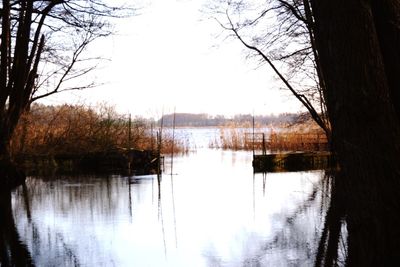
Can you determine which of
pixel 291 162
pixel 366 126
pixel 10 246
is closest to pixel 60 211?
pixel 10 246

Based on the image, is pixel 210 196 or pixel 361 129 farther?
pixel 210 196

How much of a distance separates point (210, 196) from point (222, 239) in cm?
461

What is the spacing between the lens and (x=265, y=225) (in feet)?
26.5

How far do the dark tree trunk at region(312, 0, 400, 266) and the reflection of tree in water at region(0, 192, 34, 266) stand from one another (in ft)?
14.5

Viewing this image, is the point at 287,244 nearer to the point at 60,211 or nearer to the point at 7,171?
the point at 60,211

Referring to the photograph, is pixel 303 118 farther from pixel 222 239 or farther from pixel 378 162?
pixel 378 162

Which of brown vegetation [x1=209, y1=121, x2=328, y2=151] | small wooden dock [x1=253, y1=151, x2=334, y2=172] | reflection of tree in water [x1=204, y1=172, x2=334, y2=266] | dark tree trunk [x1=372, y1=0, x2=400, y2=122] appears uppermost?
dark tree trunk [x1=372, y1=0, x2=400, y2=122]

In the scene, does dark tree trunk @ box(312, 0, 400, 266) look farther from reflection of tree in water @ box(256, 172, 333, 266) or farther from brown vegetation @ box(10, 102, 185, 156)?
brown vegetation @ box(10, 102, 185, 156)

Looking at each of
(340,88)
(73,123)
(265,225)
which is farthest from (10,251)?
(73,123)

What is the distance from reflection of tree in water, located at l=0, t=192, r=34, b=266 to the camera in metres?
5.82

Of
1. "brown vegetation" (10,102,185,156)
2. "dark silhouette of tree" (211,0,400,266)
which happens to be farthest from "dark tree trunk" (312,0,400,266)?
"brown vegetation" (10,102,185,156)

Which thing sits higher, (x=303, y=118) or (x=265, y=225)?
(x=303, y=118)

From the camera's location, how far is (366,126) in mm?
2297

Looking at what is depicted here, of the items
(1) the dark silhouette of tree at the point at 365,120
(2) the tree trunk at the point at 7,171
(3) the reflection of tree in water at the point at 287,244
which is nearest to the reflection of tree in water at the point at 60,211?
(2) the tree trunk at the point at 7,171
